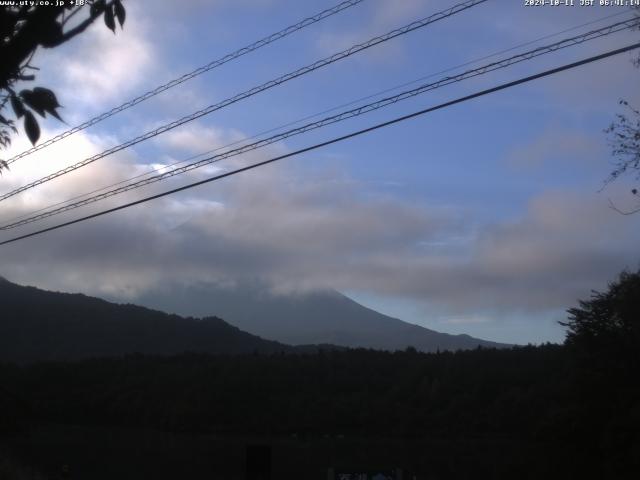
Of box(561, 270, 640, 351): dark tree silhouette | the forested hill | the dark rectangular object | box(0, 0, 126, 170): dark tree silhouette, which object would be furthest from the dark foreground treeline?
box(0, 0, 126, 170): dark tree silhouette

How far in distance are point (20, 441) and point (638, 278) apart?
1077 inches

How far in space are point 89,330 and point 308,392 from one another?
45.8m

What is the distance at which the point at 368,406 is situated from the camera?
84.1m

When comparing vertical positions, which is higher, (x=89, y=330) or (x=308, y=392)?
(x=89, y=330)

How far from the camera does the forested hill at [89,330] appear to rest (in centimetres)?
10981

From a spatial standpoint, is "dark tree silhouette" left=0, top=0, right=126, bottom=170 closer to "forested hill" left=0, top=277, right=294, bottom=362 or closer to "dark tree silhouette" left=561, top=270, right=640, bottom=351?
"dark tree silhouette" left=561, top=270, right=640, bottom=351

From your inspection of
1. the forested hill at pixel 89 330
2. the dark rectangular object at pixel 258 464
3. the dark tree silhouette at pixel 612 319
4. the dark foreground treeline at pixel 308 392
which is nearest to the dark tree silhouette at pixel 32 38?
the dark rectangular object at pixel 258 464

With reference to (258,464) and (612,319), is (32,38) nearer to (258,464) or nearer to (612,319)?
(258,464)

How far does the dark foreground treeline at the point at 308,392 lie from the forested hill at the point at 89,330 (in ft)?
68.7

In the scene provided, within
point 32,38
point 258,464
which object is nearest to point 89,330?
point 258,464

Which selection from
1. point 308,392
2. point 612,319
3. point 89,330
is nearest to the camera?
point 612,319

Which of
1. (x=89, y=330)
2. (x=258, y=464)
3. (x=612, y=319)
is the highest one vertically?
(x=89, y=330)

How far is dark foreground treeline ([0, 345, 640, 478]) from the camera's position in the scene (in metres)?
72.4

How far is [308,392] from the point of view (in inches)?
3501
